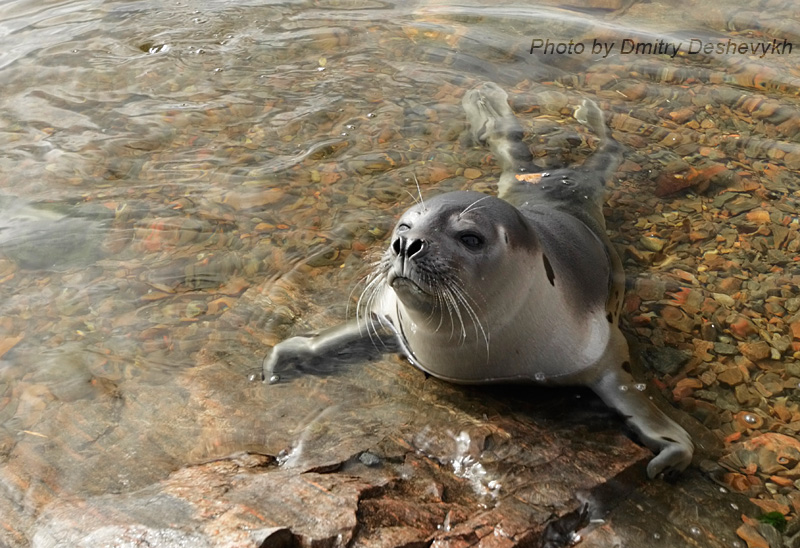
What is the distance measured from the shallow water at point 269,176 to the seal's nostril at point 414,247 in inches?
32.2

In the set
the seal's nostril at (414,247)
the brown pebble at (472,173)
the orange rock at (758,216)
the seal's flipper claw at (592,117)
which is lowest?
the orange rock at (758,216)

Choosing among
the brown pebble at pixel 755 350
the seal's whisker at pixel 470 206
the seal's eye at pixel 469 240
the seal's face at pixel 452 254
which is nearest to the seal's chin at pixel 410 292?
the seal's face at pixel 452 254

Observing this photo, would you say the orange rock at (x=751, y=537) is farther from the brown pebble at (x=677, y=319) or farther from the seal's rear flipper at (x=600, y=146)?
the seal's rear flipper at (x=600, y=146)

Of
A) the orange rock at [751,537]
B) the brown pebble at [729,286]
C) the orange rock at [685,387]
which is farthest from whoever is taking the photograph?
the brown pebble at [729,286]

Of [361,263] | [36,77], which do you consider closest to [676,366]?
[361,263]

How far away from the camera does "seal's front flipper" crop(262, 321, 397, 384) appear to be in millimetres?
3953

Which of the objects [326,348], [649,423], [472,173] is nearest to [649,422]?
[649,423]

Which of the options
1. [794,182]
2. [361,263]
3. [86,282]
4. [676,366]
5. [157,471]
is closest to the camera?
[157,471]

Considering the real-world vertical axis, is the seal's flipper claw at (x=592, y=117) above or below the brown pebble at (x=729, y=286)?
above

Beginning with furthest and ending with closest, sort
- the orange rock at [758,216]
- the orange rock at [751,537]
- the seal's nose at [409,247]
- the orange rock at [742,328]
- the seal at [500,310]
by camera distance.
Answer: the orange rock at [758,216] < the orange rock at [742,328] < the seal at [500,310] < the seal's nose at [409,247] < the orange rock at [751,537]

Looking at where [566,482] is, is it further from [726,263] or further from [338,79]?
[338,79]

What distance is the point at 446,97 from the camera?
698 centimetres

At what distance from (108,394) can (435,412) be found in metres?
1.61

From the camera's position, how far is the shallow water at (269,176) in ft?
11.9
